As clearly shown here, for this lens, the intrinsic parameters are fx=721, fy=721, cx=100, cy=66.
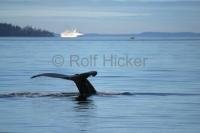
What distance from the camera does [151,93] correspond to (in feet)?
95.6

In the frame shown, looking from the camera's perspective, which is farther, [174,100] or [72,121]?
[174,100]

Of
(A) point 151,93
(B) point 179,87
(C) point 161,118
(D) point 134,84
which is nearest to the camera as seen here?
(C) point 161,118

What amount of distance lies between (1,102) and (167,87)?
35.2ft

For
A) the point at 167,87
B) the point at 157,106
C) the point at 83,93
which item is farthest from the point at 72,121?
the point at 167,87

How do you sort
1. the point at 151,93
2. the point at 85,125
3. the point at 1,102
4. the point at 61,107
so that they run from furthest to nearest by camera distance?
the point at 151,93
the point at 1,102
the point at 61,107
the point at 85,125

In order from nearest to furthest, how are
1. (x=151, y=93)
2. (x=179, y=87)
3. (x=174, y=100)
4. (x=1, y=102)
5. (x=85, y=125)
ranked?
(x=85, y=125)
(x=1, y=102)
(x=174, y=100)
(x=151, y=93)
(x=179, y=87)

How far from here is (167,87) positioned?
108 ft

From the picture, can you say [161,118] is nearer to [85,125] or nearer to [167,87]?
[85,125]

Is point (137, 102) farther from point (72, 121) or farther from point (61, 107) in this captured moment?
point (72, 121)

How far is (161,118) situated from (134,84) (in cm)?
1479

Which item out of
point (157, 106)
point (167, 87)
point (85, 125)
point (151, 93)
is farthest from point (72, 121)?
point (167, 87)

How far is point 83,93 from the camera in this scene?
1048 inches

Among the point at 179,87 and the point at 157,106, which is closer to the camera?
the point at 157,106

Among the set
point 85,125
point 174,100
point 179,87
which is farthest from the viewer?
point 179,87
